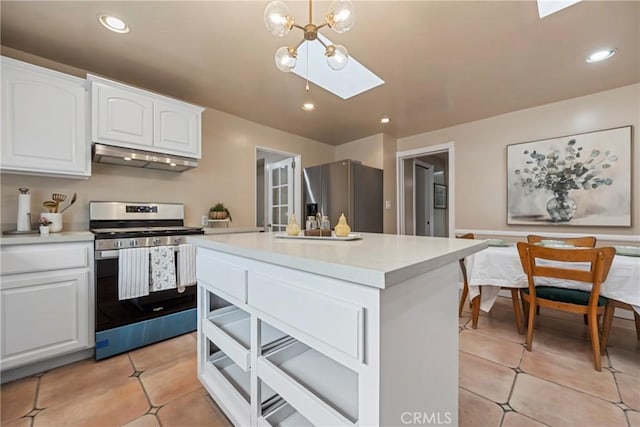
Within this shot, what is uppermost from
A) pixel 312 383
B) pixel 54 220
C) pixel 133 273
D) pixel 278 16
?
pixel 278 16

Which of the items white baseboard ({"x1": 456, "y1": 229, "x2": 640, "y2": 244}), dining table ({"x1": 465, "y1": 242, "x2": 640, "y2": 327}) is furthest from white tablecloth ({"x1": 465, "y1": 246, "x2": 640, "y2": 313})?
white baseboard ({"x1": 456, "y1": 229, "x2": 640, "y2": 244})

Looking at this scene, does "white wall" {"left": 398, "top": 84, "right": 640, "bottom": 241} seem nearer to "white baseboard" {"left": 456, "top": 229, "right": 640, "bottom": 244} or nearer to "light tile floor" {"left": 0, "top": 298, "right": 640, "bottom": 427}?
"white baseboard" {"left": 456, "top": 229, "right": 640, "bottom": 244}

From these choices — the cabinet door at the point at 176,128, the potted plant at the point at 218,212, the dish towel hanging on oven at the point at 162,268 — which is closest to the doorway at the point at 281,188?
the potted plant at the point at 218,212

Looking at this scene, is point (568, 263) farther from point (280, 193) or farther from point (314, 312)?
point (280, 193)

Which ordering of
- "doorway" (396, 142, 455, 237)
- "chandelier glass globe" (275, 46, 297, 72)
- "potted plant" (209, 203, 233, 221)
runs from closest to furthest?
"chandelier glass globe" (275, 46, 297, 72) → "potted plant" (209, 203, 233, 221) → "doorway" (396, 142, 455, 237)

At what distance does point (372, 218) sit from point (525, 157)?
6.39 ft

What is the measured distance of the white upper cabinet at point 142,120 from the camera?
202cm

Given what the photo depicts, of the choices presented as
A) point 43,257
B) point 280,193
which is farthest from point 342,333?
point 280,193

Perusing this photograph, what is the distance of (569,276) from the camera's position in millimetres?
1809

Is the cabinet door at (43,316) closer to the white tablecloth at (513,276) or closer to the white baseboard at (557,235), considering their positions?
the white tablecloth at (513,276)

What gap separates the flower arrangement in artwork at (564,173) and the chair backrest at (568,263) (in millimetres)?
1350

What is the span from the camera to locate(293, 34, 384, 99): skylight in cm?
235

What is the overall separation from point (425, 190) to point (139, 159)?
4.71 m

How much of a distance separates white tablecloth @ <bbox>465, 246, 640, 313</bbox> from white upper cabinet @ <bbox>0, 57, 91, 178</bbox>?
327 centimetres
